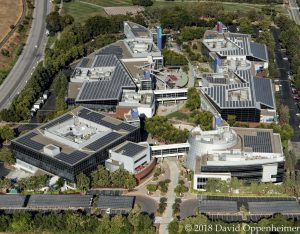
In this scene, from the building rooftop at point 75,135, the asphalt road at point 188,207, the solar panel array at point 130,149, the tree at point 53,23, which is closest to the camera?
the asphalt road at point 188,207

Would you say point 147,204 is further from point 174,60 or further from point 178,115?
point 174,60

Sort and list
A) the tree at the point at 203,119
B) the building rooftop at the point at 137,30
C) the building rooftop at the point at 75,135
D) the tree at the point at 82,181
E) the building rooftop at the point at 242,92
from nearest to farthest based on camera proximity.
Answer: the tree at the point at 82,181 < the building rooftop at the point at 75,135 < the tree at the point at 203,119 < the building rooftop at the point at 242,92 < the building rooftop at the point at 137,30

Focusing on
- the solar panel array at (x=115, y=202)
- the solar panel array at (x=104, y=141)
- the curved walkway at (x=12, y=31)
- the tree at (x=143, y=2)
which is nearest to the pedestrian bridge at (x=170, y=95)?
the solar panel array at (x=104, y=141)

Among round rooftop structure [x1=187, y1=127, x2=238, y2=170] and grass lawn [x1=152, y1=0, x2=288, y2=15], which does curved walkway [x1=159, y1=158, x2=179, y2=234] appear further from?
grass lawn [x1=152, y1=0, x2=288, y2=15]

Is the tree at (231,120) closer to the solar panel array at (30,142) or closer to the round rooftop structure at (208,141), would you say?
the round rooftop structure at (208,141)

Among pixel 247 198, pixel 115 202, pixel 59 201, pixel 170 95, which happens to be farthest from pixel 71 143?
pixel 170 95
